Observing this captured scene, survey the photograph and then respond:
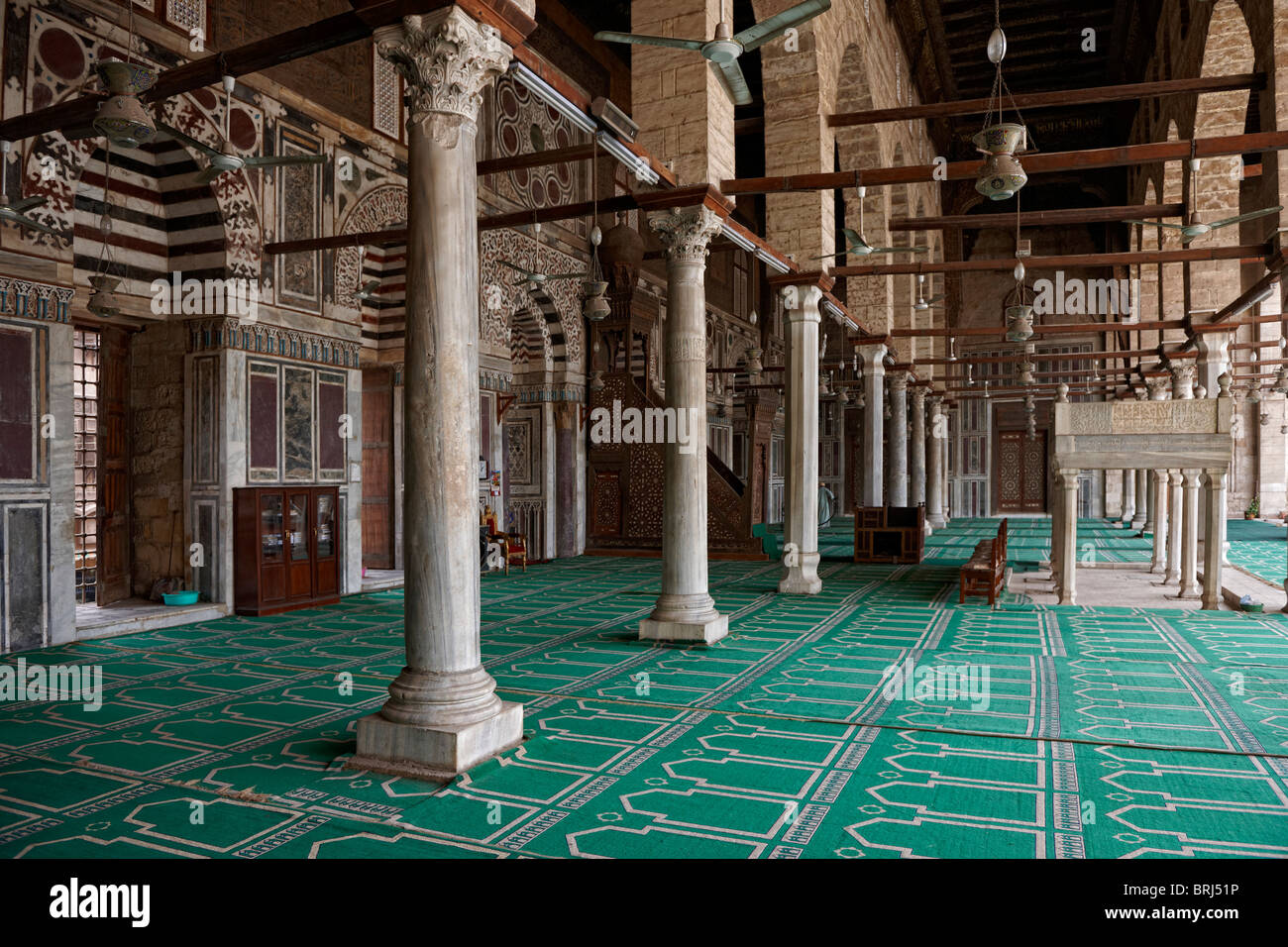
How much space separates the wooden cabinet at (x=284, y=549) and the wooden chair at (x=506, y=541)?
2923mm

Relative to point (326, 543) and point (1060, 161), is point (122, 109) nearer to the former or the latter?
point (326, 543)

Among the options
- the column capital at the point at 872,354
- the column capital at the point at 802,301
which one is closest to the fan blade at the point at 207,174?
the column capital at the point at 802,301

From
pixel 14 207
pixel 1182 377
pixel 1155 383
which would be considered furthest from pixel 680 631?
pixel 1155 383

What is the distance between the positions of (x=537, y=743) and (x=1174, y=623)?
6.33 meters

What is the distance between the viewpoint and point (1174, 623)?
26.4ft

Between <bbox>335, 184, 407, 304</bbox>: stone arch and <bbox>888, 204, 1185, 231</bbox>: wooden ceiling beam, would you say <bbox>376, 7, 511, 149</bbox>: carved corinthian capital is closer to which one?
<bbox>335, 184, 407, 304</bbox>: stone arch

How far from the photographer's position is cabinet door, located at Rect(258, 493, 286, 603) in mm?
8953

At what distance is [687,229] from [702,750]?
4.44m

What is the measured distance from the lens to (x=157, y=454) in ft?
30.5

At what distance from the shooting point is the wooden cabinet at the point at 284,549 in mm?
8898

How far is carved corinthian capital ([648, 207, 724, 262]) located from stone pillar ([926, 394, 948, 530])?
648 inches

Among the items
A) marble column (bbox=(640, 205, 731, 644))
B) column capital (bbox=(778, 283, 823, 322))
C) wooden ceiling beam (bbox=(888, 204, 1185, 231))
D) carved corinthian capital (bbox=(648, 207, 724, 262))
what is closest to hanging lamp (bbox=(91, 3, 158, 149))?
marble column (bbox=(640, 205, 731, 644))

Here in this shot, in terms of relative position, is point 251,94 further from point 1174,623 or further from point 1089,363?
point 1089,363

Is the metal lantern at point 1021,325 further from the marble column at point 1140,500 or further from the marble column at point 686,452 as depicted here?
the marble column at point 1140,500
